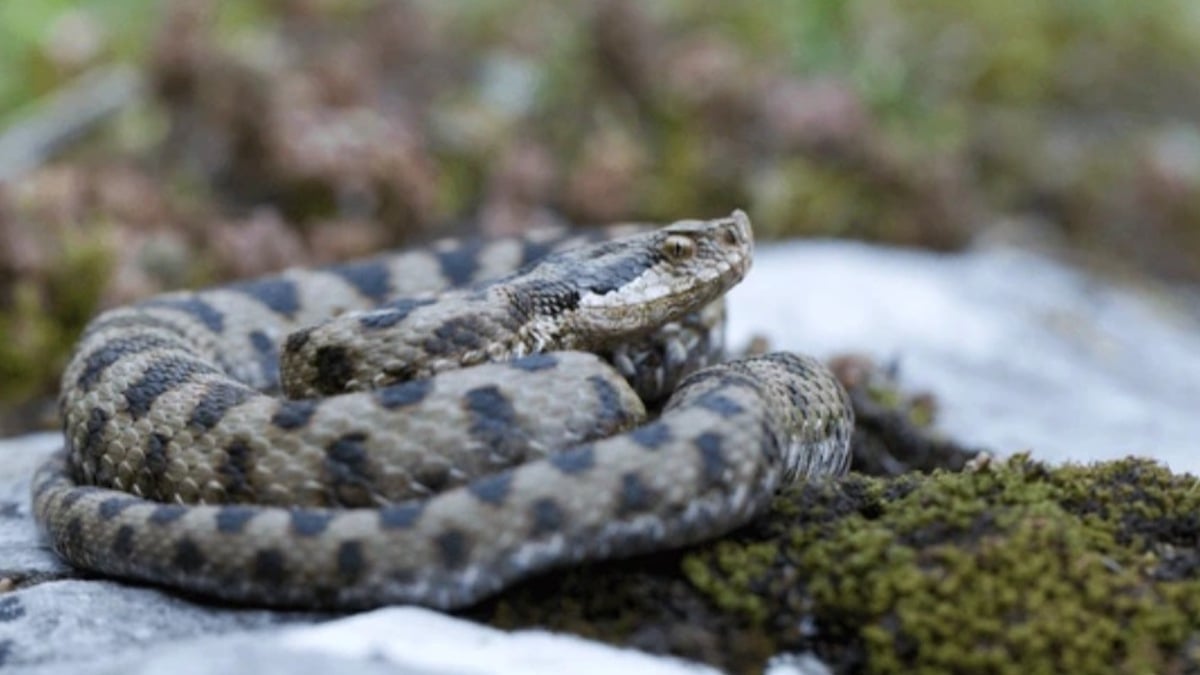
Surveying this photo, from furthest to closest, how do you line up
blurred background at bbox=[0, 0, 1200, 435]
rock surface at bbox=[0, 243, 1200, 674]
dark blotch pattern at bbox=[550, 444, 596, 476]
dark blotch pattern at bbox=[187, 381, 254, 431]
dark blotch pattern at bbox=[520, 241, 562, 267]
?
blurred background at bbox=[0, 0, 1200, 435] → dark blotch pattern at bbox=[520, 241, 562, 267] → dark blotch pattern at bbox=[187, 381, 254, 431] → dark blotch pattern at bbox=[550, 444, 596, 476] → rock surface at bbox=[0, 243, 1200, 674]

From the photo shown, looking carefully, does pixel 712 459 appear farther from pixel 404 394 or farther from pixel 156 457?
pixel 156 457

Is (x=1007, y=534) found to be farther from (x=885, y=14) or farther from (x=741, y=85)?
(x=885, y=14)

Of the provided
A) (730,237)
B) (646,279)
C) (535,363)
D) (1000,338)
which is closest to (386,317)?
(535,363)

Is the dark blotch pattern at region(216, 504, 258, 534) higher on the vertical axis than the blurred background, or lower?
lower

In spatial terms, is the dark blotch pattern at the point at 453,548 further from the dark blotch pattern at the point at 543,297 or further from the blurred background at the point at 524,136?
the blurred background at the point at 524,136

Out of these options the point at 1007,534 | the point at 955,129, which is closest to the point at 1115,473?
the point at 1007,534

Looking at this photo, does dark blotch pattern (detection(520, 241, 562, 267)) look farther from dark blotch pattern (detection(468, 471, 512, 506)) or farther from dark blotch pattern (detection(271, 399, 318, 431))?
dark blotch pattern (detection(468, 471, 512, 506))

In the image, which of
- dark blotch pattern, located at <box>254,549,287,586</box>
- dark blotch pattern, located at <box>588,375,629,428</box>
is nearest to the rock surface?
dark blotch pattern, located at <box>254,549,287,586</box>
